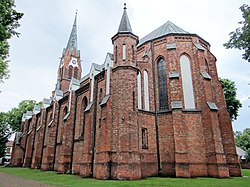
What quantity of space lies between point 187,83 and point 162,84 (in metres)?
2.32

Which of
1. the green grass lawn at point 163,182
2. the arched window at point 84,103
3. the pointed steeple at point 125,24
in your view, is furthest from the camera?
the arched window at point 84,103

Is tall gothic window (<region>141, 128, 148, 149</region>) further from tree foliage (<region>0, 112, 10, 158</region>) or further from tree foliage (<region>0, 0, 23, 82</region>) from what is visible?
tree foliage (<region>0, 112, 10, 158</region>)

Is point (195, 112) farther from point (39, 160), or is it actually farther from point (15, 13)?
point (39, 160)

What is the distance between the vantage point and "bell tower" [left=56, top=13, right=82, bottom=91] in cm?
4147

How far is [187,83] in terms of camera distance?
19109mm

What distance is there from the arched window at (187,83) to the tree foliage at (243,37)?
24.2 ft

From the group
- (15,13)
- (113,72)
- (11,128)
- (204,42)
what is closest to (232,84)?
(204,42)

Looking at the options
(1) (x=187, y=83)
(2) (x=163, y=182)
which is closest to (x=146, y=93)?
(1) (x=187, y=83)

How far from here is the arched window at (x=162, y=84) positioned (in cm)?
1911

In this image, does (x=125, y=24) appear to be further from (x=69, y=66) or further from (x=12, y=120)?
(x=12, y=120)

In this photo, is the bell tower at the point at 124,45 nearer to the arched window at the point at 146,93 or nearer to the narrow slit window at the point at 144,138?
the arched window at the point at 146,93

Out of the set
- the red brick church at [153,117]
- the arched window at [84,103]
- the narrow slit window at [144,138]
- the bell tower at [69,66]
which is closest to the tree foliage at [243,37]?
the red brick church at [153,117]

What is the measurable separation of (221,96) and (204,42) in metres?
6.24

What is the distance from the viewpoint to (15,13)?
9.10m
